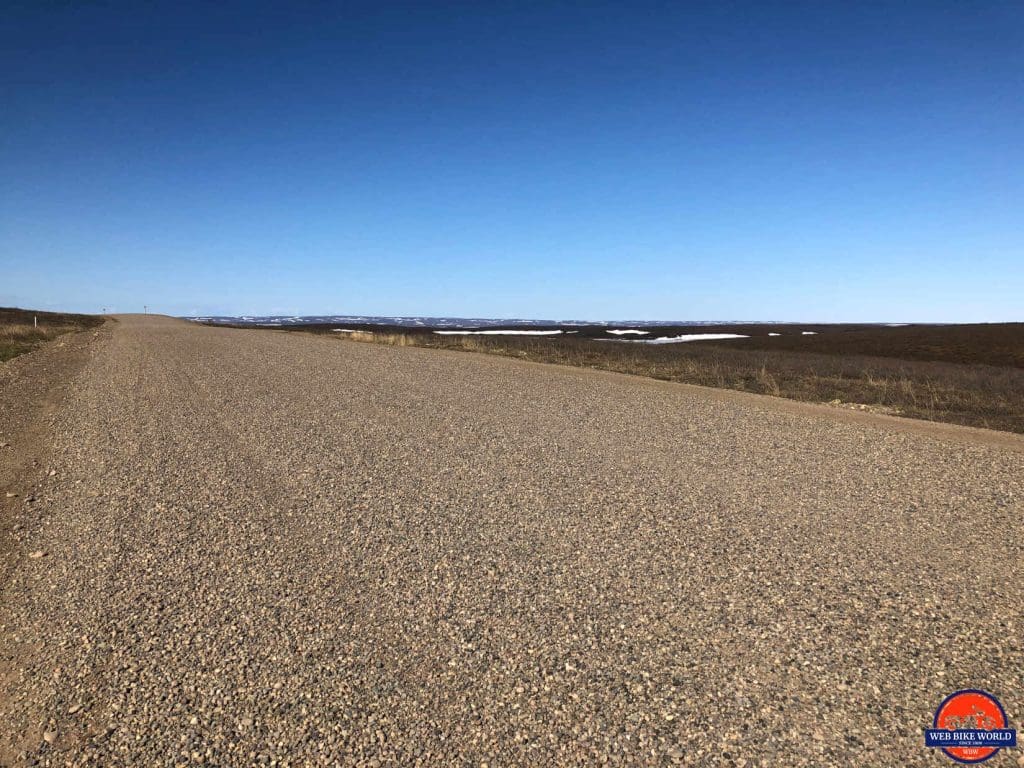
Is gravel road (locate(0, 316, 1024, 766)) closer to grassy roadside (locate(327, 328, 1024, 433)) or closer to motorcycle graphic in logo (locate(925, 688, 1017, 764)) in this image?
motorcycle graphic in logo (locate(925, 688, 1017, 764))

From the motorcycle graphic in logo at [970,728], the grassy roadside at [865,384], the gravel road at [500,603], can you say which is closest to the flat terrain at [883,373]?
the grassy roadside at [865,384]

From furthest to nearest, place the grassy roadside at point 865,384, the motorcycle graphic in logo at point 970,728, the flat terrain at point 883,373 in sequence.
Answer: the flat terrain at point 883,373
the grassy roadside at point 865,384
the motorcycle graphic in logo at point 970,728

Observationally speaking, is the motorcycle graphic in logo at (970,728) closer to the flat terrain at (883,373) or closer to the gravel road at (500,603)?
the gravel road at (500,603)

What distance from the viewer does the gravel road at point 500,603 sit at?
299 centimetres

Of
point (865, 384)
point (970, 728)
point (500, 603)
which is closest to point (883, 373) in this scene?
point (865, 384)

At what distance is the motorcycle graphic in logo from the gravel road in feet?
0.33

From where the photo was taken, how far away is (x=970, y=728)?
3.11 m

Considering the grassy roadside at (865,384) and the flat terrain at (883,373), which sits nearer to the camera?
the grassy roadside at (865,384)

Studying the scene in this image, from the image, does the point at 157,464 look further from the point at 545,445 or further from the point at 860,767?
the point at 860,767

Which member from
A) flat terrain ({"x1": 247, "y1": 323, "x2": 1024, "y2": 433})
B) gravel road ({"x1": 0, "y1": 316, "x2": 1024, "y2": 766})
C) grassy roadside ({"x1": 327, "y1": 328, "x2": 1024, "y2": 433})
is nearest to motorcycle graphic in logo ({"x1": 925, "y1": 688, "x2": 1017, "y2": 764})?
gravel road ({"x1": 0, "y1": 316, "x2": 1024, "y2": 766})

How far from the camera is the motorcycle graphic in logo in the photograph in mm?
2951

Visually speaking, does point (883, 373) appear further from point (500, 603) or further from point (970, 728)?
point (500, 603)

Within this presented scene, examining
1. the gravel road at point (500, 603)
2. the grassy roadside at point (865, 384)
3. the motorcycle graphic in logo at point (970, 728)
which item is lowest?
the motorcycle graphic in logo at point (970, 728)

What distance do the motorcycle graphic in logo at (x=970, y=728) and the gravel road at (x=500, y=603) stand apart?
10cm
